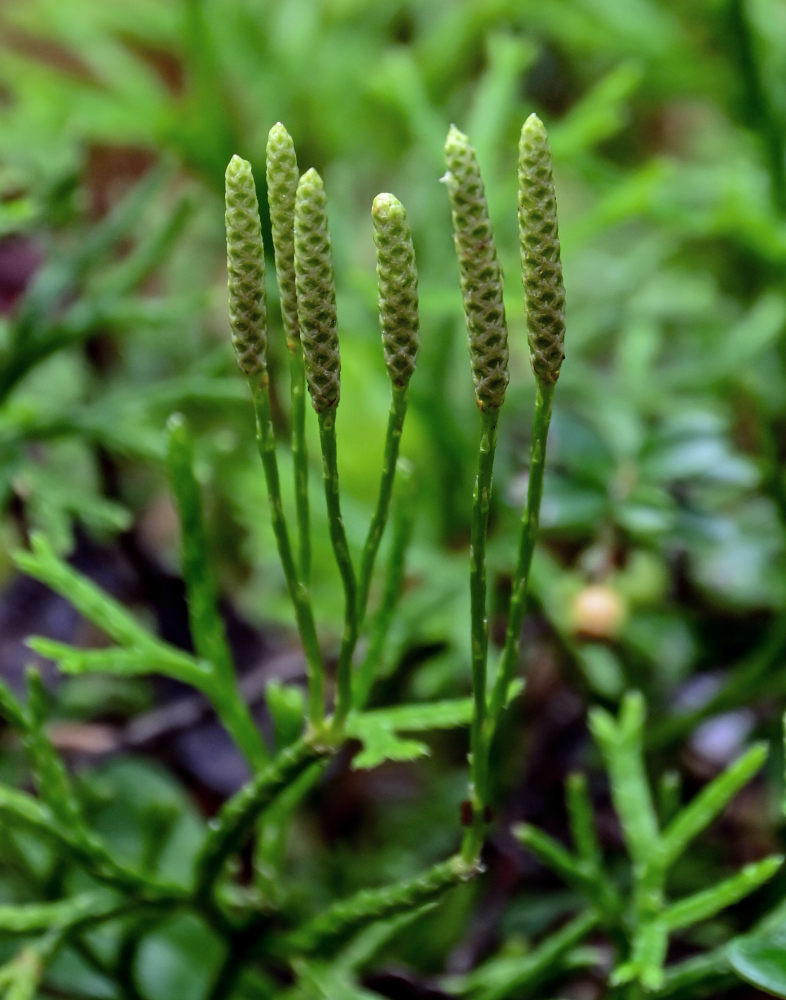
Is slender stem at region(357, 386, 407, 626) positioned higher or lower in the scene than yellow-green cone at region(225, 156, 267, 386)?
lower

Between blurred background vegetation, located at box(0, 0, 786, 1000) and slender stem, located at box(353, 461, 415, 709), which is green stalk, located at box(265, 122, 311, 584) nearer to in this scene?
slender stem, located at box(353, 461, 415, 709)


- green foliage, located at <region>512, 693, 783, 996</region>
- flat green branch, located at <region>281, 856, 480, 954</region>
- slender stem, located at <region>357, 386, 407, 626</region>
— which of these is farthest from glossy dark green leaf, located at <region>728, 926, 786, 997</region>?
slender stem, located at <region>357, 386, 407, 626</region>

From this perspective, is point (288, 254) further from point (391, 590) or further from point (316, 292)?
point (391, 590)

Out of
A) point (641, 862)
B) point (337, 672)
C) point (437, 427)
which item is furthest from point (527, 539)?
point (437, 427)

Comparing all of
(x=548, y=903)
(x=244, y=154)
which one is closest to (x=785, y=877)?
(x=548, y=903)

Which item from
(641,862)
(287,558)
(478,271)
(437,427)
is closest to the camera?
(478,271)

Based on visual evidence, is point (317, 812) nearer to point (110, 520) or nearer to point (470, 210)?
point (110, 520)
